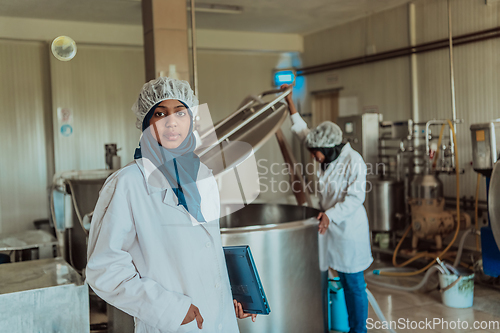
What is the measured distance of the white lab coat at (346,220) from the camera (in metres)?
2.73

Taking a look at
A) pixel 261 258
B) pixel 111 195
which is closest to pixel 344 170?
pixel 261 258

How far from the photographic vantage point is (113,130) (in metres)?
5.98

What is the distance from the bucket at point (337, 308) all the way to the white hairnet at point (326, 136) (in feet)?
2.94

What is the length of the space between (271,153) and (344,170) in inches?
162

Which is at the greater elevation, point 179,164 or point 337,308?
point 179,164

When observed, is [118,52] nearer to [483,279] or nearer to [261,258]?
[261,258]

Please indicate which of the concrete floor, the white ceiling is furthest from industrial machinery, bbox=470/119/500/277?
the white ceiling

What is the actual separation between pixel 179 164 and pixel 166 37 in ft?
8.02

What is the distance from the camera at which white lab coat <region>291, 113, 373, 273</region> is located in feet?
8.97

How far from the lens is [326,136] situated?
2863 mm

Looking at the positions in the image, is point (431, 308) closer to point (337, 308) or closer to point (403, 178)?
point (337, 308)

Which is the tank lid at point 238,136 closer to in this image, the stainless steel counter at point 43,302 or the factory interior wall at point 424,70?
the stainless steel counter at point 43,302

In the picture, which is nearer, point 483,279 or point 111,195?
point 111,195

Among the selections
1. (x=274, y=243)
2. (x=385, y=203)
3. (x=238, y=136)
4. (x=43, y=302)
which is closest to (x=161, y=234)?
(x=43, y=302)
